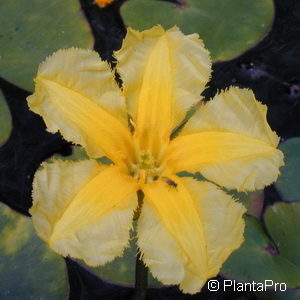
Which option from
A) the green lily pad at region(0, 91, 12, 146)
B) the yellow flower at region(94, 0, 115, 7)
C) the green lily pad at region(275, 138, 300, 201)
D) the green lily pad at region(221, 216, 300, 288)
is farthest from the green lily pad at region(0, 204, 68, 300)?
the yellow flower at region(94, 0, 115, 7)

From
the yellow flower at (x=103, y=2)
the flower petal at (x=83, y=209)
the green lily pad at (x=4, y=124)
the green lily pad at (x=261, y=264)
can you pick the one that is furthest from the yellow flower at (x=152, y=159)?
the yellow flower at (x=103, y=2)

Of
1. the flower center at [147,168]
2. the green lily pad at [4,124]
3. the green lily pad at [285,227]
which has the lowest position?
the green lily pad at [285,227]

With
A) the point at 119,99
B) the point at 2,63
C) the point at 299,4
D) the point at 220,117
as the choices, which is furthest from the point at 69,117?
the point at 299,4

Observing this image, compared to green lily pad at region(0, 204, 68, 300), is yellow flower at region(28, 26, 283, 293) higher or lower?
higher

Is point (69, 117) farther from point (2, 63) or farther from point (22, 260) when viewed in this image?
point (2, 63)

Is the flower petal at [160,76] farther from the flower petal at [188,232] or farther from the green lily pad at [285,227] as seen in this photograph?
the green lily pad at [285,227]

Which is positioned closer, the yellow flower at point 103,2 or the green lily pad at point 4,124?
the green lily pad at point 4,124

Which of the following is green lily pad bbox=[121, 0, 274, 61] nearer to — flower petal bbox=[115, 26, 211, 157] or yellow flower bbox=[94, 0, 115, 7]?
yellow flower bbox=[94, 0, 115, 7]
